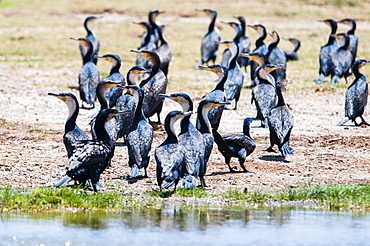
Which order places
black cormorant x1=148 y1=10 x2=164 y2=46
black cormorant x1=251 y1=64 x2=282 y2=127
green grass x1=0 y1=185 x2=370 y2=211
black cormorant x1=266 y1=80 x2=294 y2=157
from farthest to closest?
black cormorant x1=148 y1=10 x2=164 y2=46 < black cormorant x1=251 y1=64 x2=282 y2=127 < black cormorant x1=266 y1=80 x2=294 y2=157 < green grass x1=0 y1=185 x2=370 y2=211

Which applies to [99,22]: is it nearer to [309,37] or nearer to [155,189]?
[309,37]

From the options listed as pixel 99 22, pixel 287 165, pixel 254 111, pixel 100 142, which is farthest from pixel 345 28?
pixel 100 142

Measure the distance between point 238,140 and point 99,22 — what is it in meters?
27.6

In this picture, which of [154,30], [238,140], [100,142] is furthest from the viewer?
[154,30]

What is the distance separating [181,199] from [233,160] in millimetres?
2827

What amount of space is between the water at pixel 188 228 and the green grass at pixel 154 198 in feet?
0.75

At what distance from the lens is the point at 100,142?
873 cm

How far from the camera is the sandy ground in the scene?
31.9 ft

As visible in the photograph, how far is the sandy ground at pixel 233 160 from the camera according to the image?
31.9 feet

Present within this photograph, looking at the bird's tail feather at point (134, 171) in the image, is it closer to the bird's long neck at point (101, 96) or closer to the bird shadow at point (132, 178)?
the bird shadow at point (132, 178)

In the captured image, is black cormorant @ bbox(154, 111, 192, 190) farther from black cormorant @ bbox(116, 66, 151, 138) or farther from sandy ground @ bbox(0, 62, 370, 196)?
black cormorant @ bbox(116, 66, 151, 138)

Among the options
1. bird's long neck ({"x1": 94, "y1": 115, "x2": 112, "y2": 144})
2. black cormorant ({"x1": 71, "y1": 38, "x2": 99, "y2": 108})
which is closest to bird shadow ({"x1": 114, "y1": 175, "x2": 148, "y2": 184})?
bird's long neck ({"x1": 94, "y1": 115, "x2": 112, "y2": 144})

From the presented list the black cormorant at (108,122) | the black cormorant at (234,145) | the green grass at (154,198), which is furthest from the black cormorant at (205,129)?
the black cormorant at (108,122)

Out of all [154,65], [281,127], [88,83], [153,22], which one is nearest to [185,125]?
[281,127]
